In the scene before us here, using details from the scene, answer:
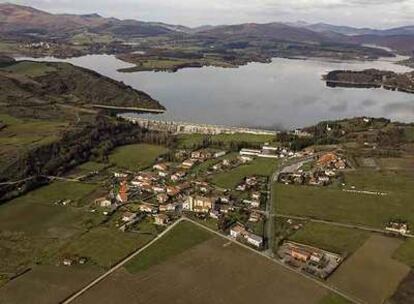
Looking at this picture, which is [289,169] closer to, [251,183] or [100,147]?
[251,183]

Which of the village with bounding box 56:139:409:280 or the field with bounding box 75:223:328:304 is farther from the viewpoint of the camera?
the village with bounding box 56:139:409:280

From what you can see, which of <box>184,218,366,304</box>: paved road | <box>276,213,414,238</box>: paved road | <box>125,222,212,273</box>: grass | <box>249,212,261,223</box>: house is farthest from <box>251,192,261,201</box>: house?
<box>125,222,212,273</box>: grass

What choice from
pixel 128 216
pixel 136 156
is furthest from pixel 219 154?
pixel 128 216

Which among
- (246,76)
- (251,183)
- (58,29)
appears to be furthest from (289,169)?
(58,29)

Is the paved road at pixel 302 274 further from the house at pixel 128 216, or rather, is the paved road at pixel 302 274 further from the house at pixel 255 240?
the house at pixel 128 216

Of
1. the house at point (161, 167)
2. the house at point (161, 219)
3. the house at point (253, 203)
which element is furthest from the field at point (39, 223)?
the house at point (253, 203)

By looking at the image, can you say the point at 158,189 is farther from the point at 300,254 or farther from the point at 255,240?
the point at 300,254

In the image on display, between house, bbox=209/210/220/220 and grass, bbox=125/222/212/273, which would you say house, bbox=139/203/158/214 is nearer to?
grass, bbox=125/222/212/273
